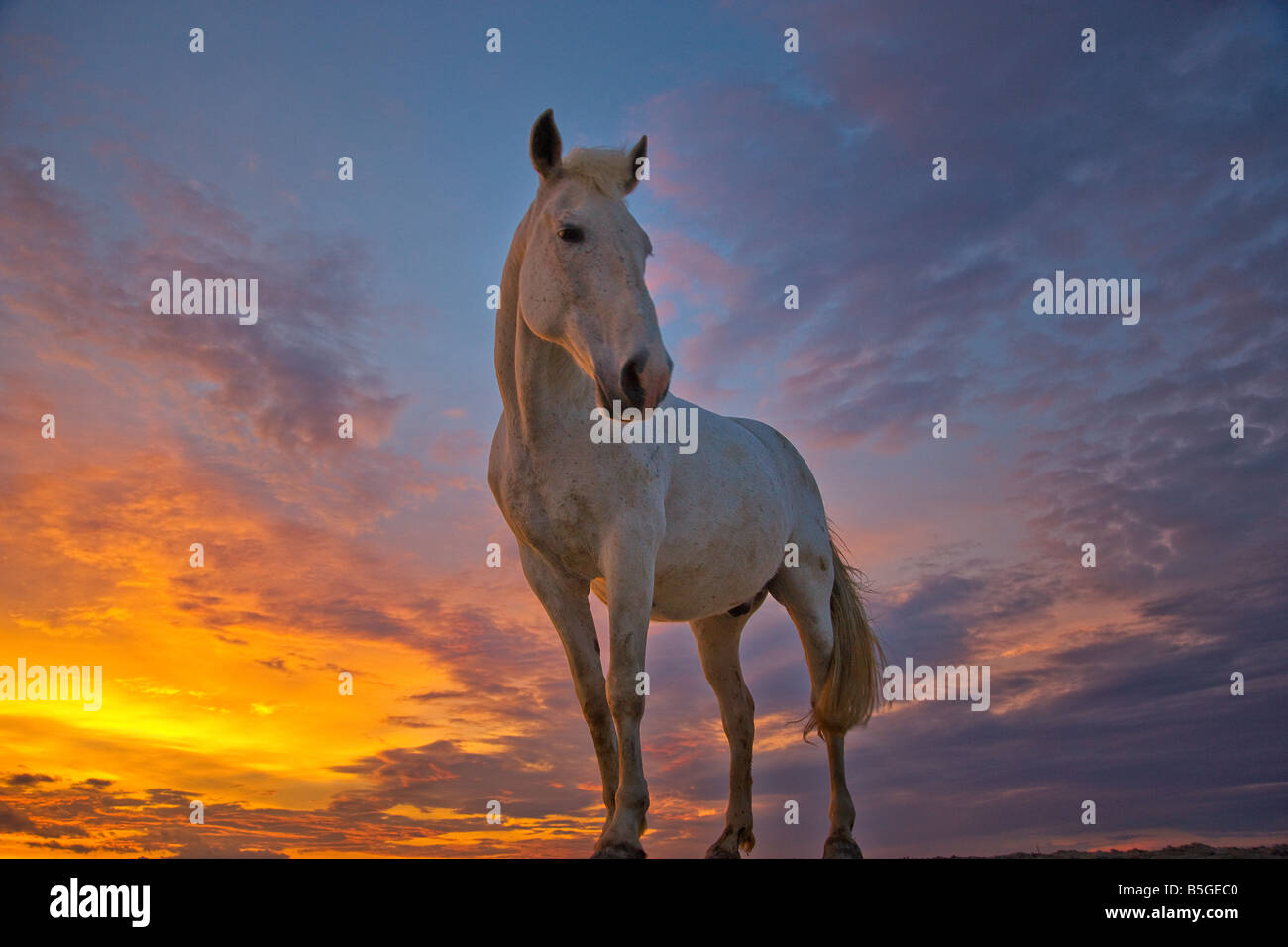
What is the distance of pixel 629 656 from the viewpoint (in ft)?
14.5

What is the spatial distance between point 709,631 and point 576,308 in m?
3.23

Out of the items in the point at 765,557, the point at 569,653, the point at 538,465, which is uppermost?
the point at 538,465

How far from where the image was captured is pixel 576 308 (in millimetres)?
4129

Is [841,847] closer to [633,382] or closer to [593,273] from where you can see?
[633,382]

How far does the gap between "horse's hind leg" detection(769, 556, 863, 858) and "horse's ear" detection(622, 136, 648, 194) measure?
2.98 meters

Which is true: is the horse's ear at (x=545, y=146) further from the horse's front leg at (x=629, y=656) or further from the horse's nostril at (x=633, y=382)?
the horse's front leg at (x=629, y=656)

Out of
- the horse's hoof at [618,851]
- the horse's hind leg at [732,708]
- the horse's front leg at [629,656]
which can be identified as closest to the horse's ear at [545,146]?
the horse's front leg at [629,656]

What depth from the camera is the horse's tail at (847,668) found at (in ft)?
20.9

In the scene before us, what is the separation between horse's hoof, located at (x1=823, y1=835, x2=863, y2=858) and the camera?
580cm

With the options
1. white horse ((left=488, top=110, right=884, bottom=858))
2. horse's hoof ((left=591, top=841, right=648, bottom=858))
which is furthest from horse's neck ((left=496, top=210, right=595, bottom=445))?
horse's hoof ((left=591, top=841, right=648, bottom=858))
